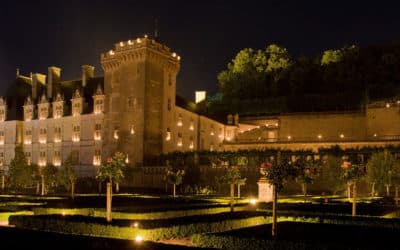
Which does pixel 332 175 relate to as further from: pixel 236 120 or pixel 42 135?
pixel 42 135

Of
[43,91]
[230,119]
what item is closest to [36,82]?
[43,91]

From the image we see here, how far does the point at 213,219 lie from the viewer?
23.4 meters

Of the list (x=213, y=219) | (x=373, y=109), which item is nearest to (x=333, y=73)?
(x=373, y=109)

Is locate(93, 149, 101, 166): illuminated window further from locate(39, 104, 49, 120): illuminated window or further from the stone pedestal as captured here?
the stone pedestal

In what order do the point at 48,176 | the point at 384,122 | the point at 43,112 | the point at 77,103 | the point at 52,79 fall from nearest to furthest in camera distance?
the point at 48,176 → the point at 384,122 → the point at 77,103 → the point at 43,112 → the point at 52,79

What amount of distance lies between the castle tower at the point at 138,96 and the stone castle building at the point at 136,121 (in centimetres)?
13

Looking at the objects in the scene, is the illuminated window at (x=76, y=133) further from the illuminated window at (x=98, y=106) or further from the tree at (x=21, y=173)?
the tree at (x=21, y=173)

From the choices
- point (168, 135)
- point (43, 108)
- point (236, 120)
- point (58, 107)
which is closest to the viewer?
point (168, 135)

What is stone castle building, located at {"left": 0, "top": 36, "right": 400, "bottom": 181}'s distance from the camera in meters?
65.9

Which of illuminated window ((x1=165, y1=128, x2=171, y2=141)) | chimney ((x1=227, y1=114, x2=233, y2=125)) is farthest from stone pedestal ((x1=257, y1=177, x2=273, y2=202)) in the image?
chimney ((x1=227, y1=114, x2=233, y2=125))

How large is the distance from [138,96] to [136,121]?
3.22 metres

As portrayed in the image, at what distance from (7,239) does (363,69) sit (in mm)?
82700

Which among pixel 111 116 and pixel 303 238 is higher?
pixel 111 116

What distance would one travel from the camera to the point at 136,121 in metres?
65.8
